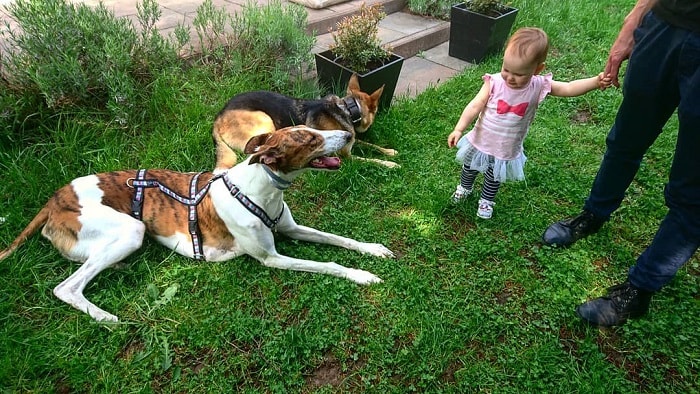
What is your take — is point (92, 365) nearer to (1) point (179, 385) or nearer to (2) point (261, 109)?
(1) point (179, 385)

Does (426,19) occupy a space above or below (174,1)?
below

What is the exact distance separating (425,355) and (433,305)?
0.36 meters

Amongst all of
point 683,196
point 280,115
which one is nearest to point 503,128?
point 683,196

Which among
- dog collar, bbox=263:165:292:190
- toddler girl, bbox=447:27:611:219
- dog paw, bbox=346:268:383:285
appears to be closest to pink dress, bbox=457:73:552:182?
toddler girl, bbox=447:27:611:219

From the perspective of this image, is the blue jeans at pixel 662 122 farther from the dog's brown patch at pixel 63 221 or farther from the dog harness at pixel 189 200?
the dog's brown patch at pixel 63 221

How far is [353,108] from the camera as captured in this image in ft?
13.0

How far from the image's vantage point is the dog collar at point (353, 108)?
156 inches

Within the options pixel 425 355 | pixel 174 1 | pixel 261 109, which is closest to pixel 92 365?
pixel 425 355

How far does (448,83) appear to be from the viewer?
5.23 metres

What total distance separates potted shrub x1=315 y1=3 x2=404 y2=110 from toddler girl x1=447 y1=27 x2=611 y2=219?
159 cm

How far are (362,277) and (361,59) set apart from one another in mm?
2426

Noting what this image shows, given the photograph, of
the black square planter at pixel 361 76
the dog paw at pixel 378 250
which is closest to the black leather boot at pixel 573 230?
the dog paw at pixel 378 250

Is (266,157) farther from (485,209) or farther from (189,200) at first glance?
(485,209)

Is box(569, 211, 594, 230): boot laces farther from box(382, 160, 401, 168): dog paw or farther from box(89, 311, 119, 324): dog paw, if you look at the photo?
box(89, 311, 119, 324): dog paw
